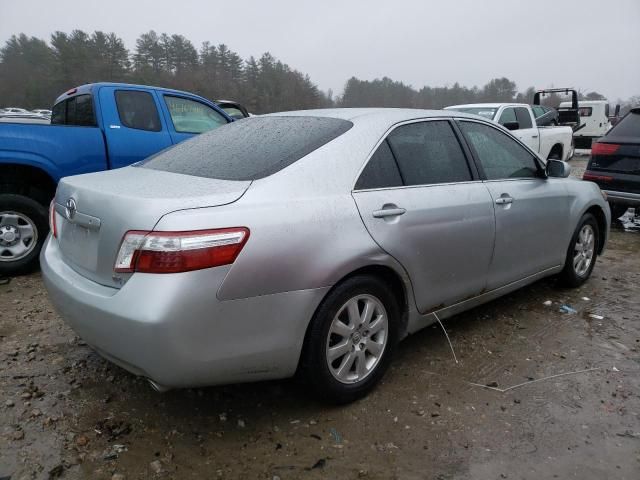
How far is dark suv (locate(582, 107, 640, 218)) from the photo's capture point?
6188mm

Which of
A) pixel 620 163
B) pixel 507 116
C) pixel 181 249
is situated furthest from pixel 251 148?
pixel 507 116

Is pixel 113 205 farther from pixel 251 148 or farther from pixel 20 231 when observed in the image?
pixel 20 231

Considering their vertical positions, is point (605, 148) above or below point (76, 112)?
below

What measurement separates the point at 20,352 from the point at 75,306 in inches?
47.2

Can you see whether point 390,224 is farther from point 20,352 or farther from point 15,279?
point 15,279

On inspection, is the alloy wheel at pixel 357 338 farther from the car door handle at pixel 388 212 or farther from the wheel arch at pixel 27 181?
the wheel arch at pixel 27 181

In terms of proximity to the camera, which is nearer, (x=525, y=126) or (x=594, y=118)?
(x=525, y=126)

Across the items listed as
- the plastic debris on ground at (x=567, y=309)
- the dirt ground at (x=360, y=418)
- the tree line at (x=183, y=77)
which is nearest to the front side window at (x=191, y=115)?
the dirt ground at (x=360, y=418)

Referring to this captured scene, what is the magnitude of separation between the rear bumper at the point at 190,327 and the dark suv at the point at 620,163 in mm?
5617

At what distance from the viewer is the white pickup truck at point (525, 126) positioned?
9.77 m

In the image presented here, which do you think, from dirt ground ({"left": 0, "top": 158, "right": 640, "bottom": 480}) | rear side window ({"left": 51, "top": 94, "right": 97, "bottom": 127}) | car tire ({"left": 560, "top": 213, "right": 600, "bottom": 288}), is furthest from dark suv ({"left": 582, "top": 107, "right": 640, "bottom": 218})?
rear side window ({"left": 51, "top": 94, "right": 97, "bottom": 127})

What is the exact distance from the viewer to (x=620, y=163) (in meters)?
6.34

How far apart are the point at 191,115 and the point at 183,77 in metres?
61.9

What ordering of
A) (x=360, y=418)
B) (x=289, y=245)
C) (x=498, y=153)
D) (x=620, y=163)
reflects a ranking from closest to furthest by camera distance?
(x=289, y=245), (x=360, y=418), (x=498, y=153), (x=620, y=163)
